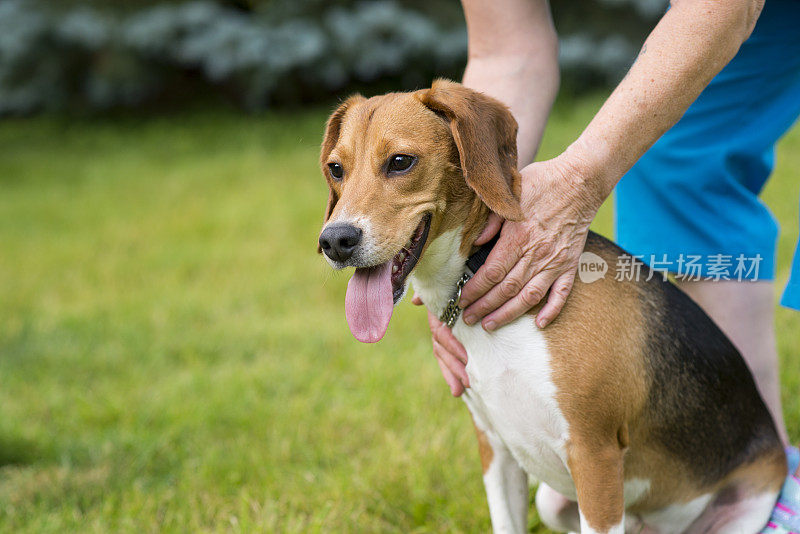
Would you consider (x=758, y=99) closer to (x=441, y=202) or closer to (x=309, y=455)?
(x=441, y=202)

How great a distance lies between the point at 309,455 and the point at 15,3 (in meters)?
8.82

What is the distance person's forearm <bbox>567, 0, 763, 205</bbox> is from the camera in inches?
91.1

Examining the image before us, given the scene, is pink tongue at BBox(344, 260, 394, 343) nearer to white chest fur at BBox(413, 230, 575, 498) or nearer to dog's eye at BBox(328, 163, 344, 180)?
white chest fur at BBox(413, 230, 575, 498)

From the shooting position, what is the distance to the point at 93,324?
5668mm

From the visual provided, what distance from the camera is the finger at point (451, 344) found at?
261 cm

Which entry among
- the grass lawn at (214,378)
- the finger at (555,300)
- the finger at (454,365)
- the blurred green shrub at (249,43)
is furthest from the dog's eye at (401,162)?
the blurred green shrub at (249,43)

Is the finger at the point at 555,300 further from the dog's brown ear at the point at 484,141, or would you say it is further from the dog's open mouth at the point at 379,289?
the dog's open mouth at the point at 379,289

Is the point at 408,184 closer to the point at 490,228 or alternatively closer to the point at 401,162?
the point at 401,162

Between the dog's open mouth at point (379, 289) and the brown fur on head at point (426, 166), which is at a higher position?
the brown fur on head at point (426, 166)

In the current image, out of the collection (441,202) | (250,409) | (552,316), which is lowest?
(250,409)

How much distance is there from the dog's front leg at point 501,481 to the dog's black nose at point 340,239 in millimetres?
859

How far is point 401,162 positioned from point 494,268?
1.33ft

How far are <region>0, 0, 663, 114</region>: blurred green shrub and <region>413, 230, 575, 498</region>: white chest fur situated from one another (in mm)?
7668

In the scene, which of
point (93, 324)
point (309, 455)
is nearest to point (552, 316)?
point (309, 455)
